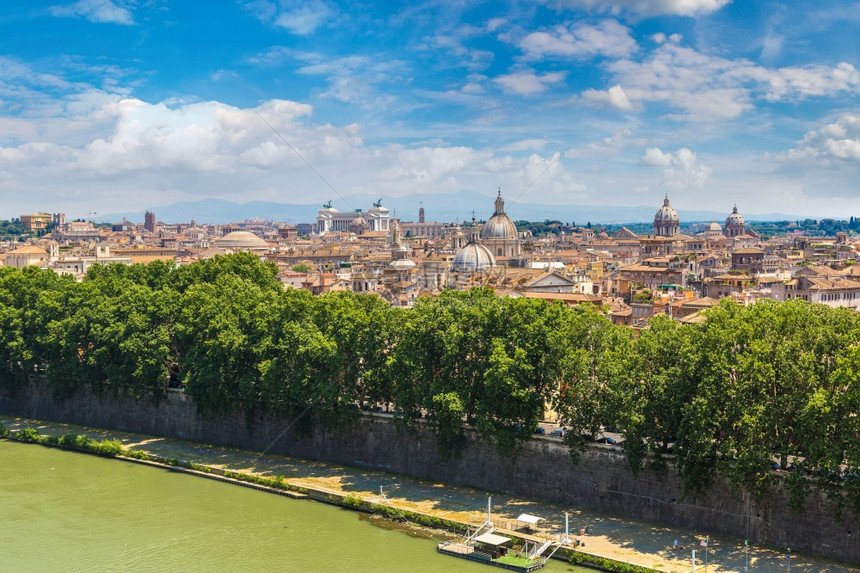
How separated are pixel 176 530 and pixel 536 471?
1007 centimetres

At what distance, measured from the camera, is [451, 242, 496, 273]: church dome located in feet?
245

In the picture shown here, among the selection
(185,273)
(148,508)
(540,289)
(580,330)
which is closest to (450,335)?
(580,330)

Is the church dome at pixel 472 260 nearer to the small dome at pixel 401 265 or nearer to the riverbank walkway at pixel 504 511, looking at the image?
the small dome at pixel 401 265

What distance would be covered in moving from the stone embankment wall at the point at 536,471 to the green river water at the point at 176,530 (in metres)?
3.26

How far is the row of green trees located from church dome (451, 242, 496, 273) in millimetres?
36625

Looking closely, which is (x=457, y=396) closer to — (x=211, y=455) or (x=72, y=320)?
(x=211, y=455)

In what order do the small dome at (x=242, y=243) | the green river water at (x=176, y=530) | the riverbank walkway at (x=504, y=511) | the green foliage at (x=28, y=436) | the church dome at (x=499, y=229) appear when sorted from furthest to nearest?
the small dome at (x=242, y=243)
the church dome at (x=499, y=229)
the green foliage at (x=28, y=436)
the green river water at (x=176, y=530)
the riverbank walkway at (x=504, y=511)

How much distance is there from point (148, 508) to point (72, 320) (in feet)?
38.5

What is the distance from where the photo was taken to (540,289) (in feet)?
206

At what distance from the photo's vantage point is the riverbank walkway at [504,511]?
21781 millimetres

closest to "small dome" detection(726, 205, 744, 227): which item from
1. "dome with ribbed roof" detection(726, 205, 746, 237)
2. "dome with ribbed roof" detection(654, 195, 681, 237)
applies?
"dome with ribbed roof" detection(726, 205, 746, 237)

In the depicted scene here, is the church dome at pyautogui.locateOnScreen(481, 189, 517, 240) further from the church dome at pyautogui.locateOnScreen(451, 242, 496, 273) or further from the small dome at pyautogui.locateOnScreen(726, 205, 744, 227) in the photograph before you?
the small dome at pyautogui.locateOnScreen(726, 205, 744, 227)

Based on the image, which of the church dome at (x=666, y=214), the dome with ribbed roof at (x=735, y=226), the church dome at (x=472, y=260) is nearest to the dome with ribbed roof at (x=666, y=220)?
the church dome at (x=666, y=214)

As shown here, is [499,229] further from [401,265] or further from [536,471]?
[536,471]
